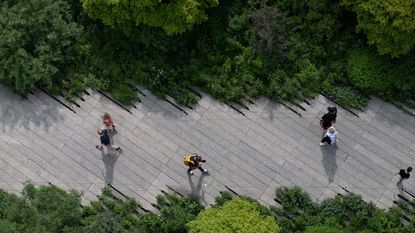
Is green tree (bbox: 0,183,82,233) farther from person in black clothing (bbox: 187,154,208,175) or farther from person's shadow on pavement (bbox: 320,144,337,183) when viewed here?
person's shadow on pavement (bbox: 320,144,337,183)

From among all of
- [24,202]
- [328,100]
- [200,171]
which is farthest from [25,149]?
[328,100]

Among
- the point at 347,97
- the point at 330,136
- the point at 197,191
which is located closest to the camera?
the point at 330,136

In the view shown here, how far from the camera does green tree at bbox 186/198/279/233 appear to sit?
1934cm

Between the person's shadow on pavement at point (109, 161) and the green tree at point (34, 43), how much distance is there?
10.9 feet

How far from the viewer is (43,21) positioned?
22141 mm

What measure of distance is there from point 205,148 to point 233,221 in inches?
138

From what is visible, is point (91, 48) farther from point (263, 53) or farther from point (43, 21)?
point (263, 53)

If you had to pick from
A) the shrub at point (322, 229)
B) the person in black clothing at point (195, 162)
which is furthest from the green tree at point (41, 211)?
the shrub at point (322, 229)

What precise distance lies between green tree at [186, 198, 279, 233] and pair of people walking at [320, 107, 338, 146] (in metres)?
3.65

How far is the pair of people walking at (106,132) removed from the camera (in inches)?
834

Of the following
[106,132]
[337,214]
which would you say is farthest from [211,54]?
[337,214]

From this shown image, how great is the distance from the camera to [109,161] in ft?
71.8

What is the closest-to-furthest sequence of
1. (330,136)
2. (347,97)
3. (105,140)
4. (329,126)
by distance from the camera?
(105,140), (330,136), (329,126), (347,97)

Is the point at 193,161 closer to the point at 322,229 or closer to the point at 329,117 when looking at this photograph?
Answer: the point at 322,229
